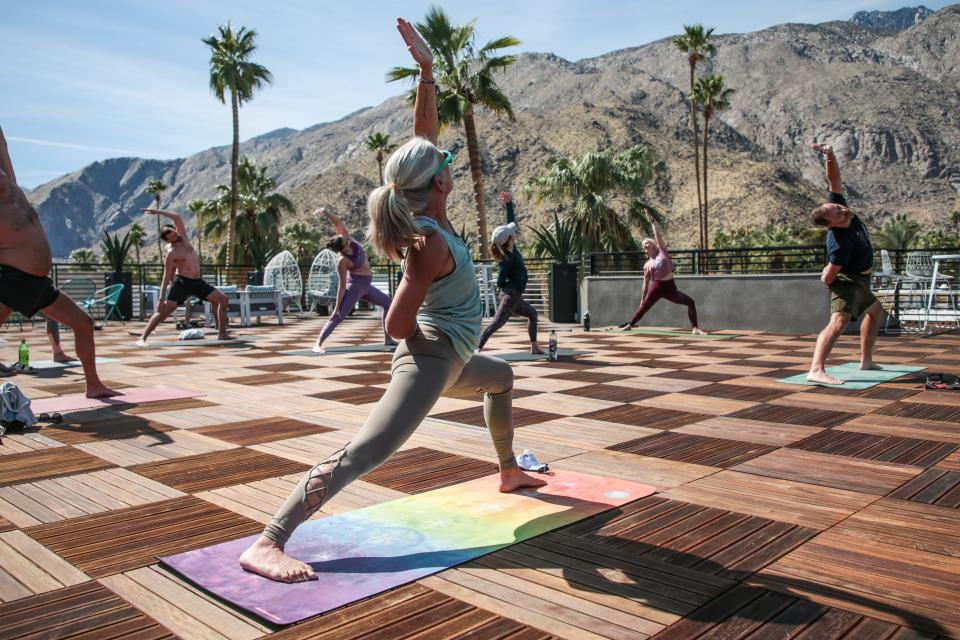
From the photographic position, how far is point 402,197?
236 cm

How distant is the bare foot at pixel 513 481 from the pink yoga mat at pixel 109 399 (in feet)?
11.9

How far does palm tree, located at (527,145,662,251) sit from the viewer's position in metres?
30.2

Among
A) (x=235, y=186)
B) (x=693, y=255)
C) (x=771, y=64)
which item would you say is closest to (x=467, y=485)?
(x=693, y=255)

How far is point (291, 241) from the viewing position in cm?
5419

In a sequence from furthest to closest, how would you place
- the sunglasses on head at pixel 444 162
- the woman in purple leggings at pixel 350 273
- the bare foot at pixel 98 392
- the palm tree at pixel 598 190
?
the palm tree at pixel 598 190 → the woman in purple leggings at pixel 350 273 → the bare foot at pixel 98 392 → the sunglasses on head at pixel 444 162

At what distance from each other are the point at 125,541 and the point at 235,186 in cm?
3438

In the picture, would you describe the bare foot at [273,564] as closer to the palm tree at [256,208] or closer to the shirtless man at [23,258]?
the shirtless man at [23,258]

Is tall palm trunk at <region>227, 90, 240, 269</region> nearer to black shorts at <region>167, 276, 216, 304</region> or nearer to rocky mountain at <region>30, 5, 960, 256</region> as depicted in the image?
black shorts at <region>167, 276, 216, 304</region>

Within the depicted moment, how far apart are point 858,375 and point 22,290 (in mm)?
6581

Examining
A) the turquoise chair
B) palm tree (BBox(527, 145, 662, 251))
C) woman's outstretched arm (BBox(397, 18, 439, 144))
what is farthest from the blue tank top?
palm tree (BBox(527, 145, 662, 251))

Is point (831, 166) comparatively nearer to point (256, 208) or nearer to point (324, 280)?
point (324, 280)

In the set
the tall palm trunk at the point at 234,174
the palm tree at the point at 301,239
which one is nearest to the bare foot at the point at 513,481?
the tall palm trunk at the point at 234,174

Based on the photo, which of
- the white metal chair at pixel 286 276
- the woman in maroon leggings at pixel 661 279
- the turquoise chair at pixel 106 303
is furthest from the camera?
the white metal chair at pixel 286 276

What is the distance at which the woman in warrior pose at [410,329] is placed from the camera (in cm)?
227
